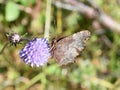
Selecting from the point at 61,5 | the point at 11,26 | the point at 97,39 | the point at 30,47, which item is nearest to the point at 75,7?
the point at 61,5

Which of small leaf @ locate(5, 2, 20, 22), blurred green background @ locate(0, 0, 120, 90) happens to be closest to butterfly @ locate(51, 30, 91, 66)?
blurred green background @ locate(0, 0, 120, 90)

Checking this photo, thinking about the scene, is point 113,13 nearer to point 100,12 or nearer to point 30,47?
point 100,12

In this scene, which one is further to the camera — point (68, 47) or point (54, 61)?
point (54, 61)

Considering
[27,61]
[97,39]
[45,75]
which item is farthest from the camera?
[97,39]

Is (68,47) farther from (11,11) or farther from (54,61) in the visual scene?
(11,11)

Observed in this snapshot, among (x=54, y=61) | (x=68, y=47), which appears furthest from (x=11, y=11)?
(x=68, y=47)

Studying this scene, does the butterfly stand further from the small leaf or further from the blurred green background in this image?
the small leaf
